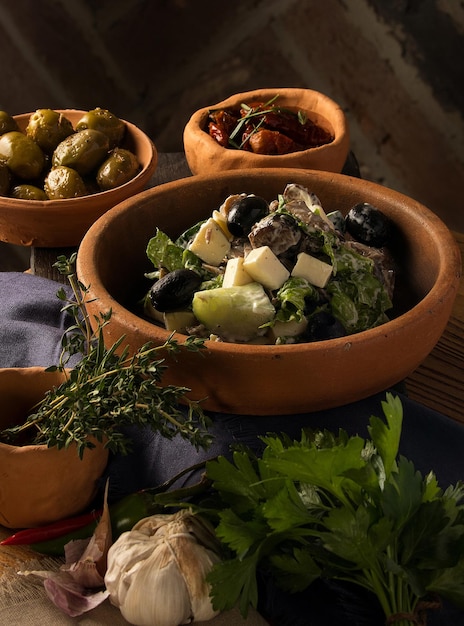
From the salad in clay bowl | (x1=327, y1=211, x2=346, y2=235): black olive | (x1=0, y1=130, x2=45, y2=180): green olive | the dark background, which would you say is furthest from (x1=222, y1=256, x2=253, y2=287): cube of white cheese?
the dark background

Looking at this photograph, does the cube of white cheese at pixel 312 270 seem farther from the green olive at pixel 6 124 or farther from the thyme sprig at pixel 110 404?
the green olive at pixel 6 124

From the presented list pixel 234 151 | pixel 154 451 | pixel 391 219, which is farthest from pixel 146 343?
pixel 234 151

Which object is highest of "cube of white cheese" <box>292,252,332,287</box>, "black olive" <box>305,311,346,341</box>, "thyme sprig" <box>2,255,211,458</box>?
"cube of white cheese" <box>292,252,332,287</box>

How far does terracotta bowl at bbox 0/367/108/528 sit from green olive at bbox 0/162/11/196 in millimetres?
558

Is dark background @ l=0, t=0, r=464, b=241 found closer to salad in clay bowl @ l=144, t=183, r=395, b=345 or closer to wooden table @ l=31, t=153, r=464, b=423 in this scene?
wooden table @ l=31, t=153, r=464, b=423

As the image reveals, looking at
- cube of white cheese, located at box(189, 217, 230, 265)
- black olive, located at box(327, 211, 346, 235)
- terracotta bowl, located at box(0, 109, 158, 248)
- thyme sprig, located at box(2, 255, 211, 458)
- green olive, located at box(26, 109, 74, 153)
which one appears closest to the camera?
thyme sprig, located at box(2, 255, 211, 458)

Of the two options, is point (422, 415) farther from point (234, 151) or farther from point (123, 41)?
point (123, 41)

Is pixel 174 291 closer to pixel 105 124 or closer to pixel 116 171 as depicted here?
pixel 116 171

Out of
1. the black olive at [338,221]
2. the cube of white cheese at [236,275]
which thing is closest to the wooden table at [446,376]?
the black olive at [338,221]

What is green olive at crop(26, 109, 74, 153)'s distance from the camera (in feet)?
4.77

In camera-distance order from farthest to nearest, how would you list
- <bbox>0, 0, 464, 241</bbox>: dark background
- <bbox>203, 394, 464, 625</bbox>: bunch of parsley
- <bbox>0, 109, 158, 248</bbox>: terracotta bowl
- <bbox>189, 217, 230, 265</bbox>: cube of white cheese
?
<bbox>0, 0, 464, 241</bbox>: dark background → <bbox>0, 109, 158, 248</bbox>: terracotta bowl → <bbox>189, 217, 230, 265</bbox>: cube of white cheese → <bbox>203, 394, 464, 625</bbox>: bunch of parsley

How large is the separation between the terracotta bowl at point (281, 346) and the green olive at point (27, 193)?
265 millimetres

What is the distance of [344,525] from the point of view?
26.8 inches

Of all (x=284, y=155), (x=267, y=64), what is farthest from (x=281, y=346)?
(x=267, y=64)
